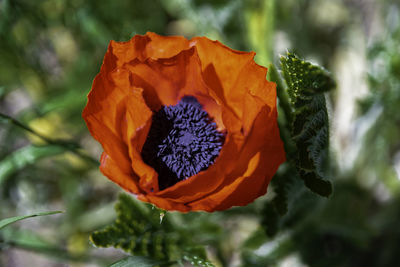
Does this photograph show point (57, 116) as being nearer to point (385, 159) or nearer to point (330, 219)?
point (330, 219)

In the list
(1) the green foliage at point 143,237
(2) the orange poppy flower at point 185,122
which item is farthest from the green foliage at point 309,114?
(1) the green foliage at point 143,237

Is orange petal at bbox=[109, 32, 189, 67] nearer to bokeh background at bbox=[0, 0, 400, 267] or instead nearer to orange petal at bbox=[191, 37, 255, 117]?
orange petal at bbox=[191, 37, 255, 117]

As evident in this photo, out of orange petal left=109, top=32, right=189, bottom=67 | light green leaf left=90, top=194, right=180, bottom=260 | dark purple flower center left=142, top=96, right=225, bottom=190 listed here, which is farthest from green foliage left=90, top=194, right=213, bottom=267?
orange petal left=109, top=32, right=189, bottom=67

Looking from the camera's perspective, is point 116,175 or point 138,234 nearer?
point 116,175

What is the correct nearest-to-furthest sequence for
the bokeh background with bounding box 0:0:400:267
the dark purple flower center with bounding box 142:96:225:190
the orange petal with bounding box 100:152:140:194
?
the orange petal with bounding box 100:152:140:194 < the dark purple flower center with bounding box 142:96:225:190 < the bokeh background with bounding box 0:0:400:267

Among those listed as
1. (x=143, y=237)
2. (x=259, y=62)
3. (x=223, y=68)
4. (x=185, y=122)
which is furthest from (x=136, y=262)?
(x=259, y=62)

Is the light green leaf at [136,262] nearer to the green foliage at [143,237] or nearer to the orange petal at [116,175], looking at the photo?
the green foliage at [143,237]

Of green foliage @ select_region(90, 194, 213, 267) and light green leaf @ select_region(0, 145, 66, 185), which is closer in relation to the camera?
green foliage @ select_region(90, 194, 213, 267)

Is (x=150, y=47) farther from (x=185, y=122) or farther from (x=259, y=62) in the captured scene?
(x=259, y=62)
